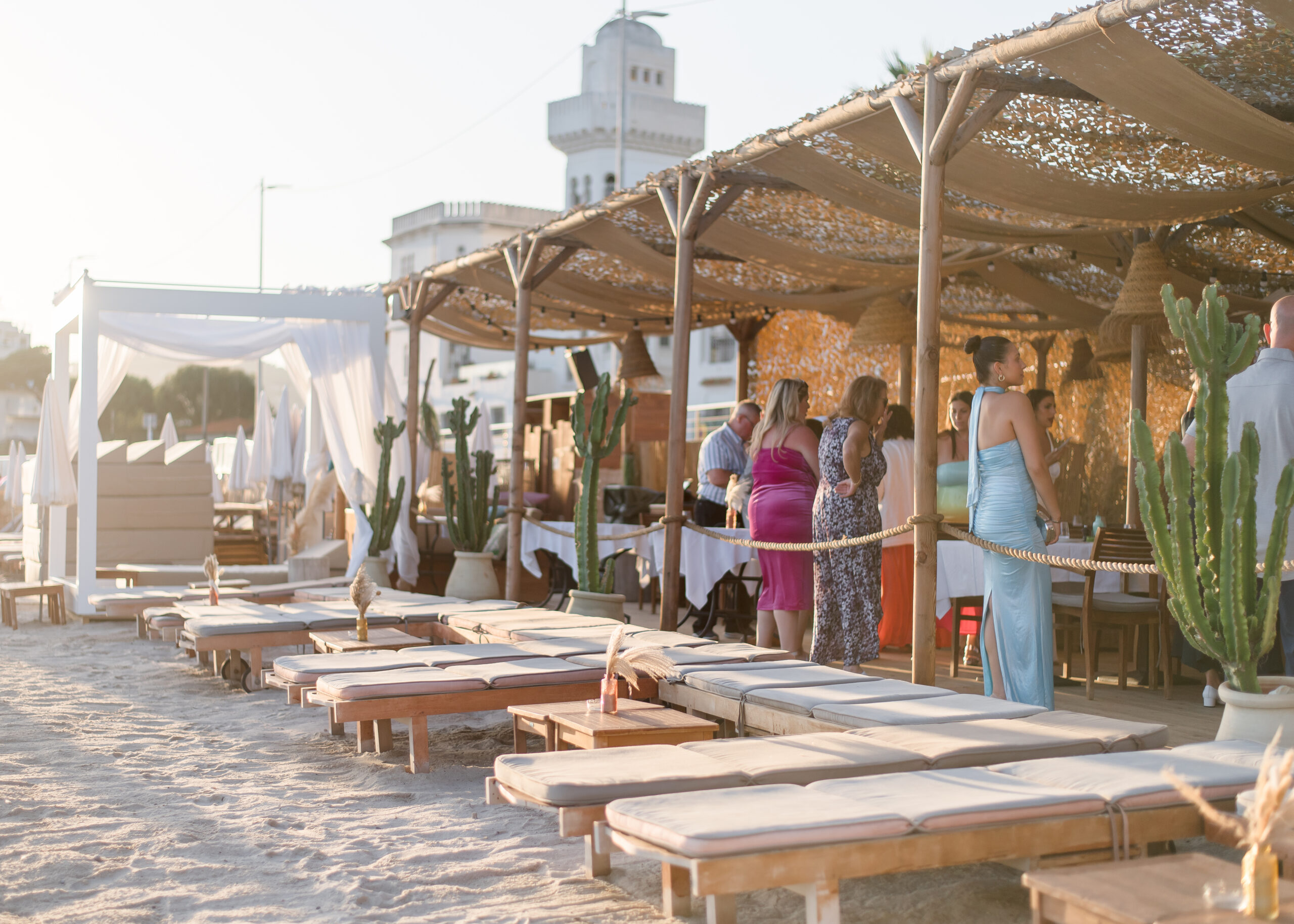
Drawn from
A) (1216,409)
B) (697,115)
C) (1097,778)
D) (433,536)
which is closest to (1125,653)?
(1216,409)

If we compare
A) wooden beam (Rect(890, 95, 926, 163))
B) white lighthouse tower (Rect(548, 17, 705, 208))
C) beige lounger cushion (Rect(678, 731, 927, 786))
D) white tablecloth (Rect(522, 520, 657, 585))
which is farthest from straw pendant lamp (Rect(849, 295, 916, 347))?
white lighthouse tower (Rect(548, 17, 705, 208))

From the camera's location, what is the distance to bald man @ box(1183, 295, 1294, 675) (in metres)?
4.46

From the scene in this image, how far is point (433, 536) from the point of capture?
1134 cm

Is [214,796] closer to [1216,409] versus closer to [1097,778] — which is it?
[1097,778]

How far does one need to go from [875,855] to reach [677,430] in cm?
472

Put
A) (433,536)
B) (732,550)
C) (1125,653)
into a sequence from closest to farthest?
(1125,653) → (732,550) → (433,536)

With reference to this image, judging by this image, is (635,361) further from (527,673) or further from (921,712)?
(921,712)

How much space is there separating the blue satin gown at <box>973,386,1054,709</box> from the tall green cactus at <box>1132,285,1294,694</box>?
118cm

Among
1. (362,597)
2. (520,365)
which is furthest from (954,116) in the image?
(520,365)

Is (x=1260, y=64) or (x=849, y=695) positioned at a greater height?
(x=1260, y=64)

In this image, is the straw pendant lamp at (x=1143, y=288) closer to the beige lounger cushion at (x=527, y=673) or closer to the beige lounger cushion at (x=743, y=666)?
the beige lounger cushion at (x=743, y=666)

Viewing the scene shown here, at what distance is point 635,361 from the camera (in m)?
11.7

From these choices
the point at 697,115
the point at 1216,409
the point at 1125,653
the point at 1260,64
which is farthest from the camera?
the point at 697,115

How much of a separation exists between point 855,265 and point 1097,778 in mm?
5635
